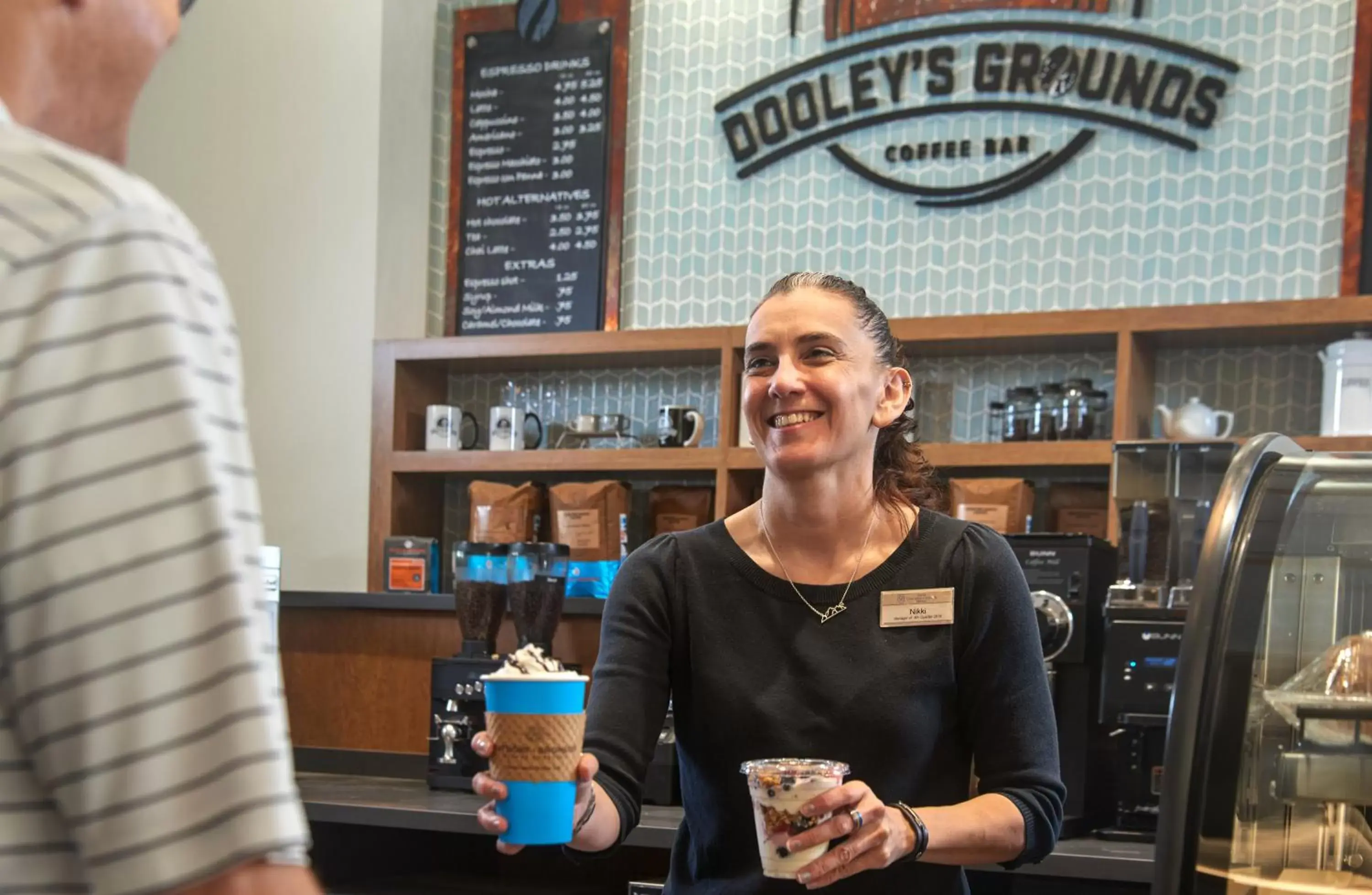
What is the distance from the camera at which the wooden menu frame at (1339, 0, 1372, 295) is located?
4.49 metres

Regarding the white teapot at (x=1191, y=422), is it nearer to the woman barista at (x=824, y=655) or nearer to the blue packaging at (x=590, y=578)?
the blue packaging at (x=590, y=578)

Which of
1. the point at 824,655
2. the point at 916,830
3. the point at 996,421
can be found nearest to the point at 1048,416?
the point at 996,421

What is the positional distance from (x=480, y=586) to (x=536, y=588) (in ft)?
0.53

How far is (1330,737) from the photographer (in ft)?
6.30

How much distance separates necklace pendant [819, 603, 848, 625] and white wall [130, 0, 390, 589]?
3.44m

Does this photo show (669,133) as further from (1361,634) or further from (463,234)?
(1361,634)

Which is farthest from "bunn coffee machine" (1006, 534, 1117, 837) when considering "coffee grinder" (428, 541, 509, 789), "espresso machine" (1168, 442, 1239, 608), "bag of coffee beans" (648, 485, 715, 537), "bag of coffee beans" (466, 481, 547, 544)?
"bag of coffee beans" (466, 481, 547, 544)

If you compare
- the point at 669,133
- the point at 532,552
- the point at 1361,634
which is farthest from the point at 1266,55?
the point at 1361,634

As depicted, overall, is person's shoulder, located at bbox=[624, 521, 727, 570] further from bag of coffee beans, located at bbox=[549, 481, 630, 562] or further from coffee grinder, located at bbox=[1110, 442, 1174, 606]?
bag of coffee beans, located at bbox=[549, 481, 630, 562]

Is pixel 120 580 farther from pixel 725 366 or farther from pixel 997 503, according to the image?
pixel 725 366

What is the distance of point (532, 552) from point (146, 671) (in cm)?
344

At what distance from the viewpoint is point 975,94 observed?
4.99 meters

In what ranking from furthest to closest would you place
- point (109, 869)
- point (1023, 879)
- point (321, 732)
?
point (321, 732), point (1023, 879), point (109, 869)

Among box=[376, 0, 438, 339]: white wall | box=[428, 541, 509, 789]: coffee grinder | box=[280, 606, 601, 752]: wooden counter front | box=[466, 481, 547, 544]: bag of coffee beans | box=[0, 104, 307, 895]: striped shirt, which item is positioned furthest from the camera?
box=[376, 0, 438, 339]: white wall
